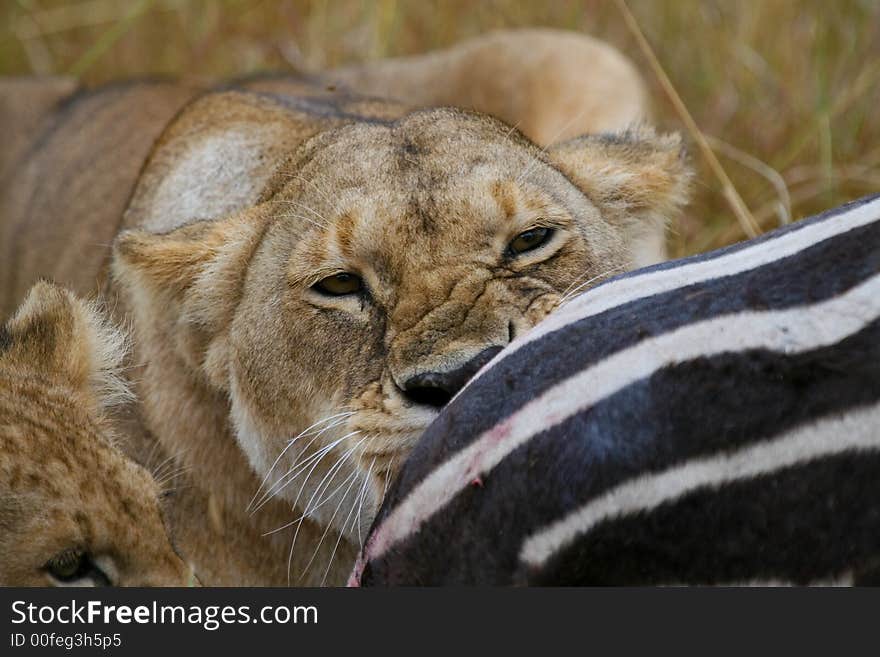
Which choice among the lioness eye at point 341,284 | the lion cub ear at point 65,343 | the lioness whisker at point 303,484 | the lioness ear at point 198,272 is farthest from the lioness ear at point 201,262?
the lioness whisker at point 303,484

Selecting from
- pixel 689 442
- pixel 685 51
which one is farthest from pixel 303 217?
pixel 685 51

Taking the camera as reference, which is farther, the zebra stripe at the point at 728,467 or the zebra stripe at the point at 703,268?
the zebra stripe at the point at 703,268

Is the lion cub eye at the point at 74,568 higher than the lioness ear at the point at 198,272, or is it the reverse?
the lioness ear at the point at 198,272

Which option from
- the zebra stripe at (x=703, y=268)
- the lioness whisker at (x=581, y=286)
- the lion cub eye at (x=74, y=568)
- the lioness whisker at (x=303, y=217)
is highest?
the lioness whisker at (x=303, y=217)

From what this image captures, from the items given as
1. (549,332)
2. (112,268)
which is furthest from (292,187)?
(549,332)

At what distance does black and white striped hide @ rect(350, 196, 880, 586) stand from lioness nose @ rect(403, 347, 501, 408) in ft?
0.52

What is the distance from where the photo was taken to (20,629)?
1.81 meters

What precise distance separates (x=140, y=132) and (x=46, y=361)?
1.58m

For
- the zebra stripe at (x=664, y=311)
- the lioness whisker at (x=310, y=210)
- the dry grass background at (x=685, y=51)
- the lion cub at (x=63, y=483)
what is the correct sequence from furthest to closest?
the dry grass background at (x=685, y=51) → the lioness whisker at (x=310, y=210) → the lion cub at (x=63, y=483) → the zebra stripe at (x=664, y=311)

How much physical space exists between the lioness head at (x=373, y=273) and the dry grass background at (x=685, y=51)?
1.41m

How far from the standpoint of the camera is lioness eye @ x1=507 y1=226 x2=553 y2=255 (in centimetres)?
236

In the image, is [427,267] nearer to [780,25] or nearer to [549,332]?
[549,332]

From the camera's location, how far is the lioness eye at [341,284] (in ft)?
7.82

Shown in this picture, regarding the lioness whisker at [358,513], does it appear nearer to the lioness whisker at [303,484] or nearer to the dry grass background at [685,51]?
the lioness whisker at [303,484]
